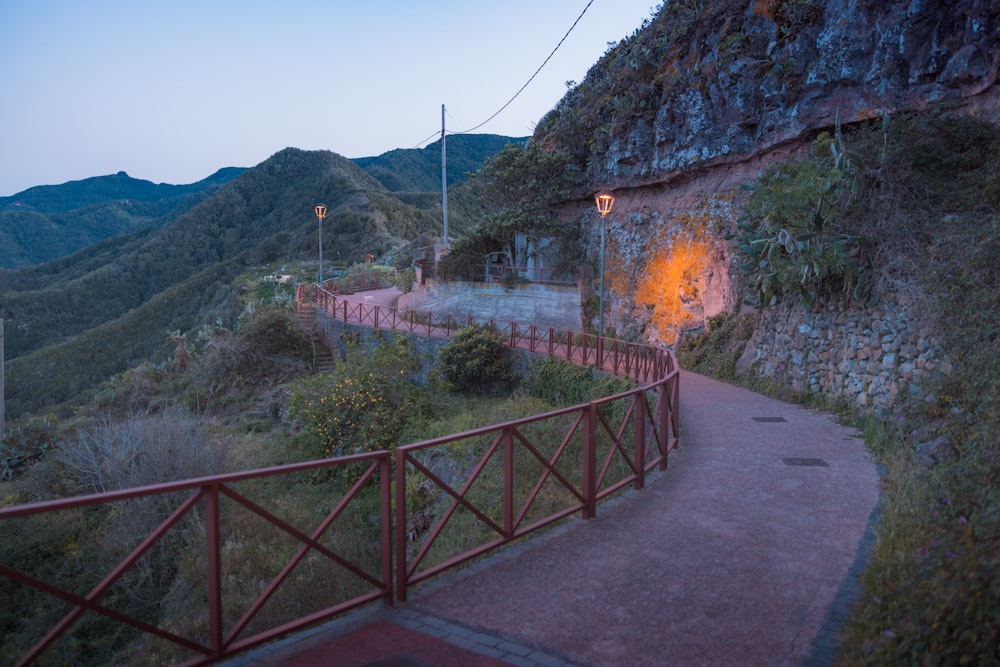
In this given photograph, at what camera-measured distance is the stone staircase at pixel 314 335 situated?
872 inches

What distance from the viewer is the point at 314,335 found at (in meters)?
23.5

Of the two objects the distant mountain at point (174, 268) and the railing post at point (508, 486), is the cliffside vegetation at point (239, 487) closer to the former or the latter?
the railing post at point (508, 486)

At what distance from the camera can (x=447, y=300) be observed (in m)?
22.7

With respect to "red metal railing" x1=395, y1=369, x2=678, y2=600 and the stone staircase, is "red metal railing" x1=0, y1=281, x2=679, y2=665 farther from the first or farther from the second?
the stone staircase

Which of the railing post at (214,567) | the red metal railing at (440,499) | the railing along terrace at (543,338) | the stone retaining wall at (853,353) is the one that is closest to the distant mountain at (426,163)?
the railing along terrace at (543,338)

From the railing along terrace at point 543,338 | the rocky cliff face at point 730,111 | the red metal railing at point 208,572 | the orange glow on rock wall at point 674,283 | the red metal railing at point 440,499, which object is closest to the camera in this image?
the red metal railing at point 208,572

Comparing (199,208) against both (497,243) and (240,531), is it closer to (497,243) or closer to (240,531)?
(497,243)

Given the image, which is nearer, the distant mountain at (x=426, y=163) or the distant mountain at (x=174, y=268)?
the distant mountain at (x=174, y=268)

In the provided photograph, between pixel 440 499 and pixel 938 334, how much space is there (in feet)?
23.1

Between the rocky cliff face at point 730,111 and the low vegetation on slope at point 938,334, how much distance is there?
2.41 ft

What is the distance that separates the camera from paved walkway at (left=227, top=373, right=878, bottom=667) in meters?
3.17

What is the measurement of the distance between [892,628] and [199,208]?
261 feet

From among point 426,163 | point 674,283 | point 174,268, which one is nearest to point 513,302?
point 674,283

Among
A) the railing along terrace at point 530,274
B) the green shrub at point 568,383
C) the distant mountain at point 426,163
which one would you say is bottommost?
the green shrub at point 568,383
